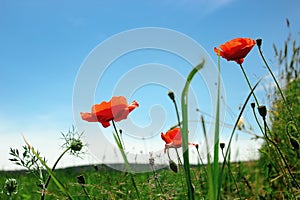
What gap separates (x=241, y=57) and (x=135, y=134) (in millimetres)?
545

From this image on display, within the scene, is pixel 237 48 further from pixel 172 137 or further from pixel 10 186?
pixel 10 186

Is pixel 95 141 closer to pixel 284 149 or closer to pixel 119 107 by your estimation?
pixel 119 107

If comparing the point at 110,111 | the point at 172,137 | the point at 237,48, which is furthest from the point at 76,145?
the point at 237,48

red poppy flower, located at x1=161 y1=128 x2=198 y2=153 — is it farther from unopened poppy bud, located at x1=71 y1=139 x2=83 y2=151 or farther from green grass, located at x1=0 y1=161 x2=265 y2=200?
unopened poppy bud, located at x1=71 y1=139 x2=83 y2=151

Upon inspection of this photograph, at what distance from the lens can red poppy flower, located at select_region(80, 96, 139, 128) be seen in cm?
133

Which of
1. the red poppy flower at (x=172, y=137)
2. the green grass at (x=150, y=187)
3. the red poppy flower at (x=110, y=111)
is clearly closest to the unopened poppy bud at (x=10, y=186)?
the green grass at (x=150, y=187)

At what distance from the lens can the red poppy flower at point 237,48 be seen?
1444 mm

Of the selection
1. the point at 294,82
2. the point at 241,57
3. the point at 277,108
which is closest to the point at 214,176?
the point at 241,57

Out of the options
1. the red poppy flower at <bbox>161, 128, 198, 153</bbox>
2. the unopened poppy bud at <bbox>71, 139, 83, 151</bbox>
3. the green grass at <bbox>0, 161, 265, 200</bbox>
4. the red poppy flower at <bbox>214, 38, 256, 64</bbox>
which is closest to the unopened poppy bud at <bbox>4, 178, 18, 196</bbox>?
the green grass at <bbox>0, 161, 265, 200</bbox>

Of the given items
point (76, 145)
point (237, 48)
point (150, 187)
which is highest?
point (237, 48)

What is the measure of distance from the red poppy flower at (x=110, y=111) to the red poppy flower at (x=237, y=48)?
40 centimetres

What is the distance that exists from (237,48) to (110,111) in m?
0.53

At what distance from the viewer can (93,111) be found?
137cm

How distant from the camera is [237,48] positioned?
4.72 feet
